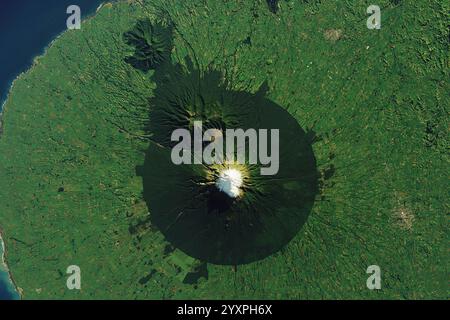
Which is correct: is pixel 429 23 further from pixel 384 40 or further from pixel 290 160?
pixel 290 160

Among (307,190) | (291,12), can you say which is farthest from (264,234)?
(291,12)

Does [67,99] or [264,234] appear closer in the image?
[264,234]

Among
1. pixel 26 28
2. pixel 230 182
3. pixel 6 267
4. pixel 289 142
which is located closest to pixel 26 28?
pixel 26 28

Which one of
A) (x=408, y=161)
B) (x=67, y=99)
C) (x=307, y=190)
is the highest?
(x=67, y=99)

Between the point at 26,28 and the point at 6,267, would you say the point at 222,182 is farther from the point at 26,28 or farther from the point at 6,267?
the point at 26,28

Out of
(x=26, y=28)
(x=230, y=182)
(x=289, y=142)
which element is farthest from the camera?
(x=26, y=28)

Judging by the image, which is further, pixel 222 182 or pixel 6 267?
pixel 6 267
